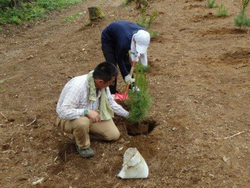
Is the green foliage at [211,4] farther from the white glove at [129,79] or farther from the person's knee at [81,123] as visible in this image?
the person's knee at [81,123]

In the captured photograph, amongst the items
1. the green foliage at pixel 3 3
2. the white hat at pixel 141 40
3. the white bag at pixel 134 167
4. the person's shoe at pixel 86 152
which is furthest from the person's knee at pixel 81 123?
the green foliage at pixel 3 3

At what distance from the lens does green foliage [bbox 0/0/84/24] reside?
31.7ft

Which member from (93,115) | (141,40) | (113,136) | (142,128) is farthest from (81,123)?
(141,40)

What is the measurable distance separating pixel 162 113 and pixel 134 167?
1176 mm

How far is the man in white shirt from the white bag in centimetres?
46

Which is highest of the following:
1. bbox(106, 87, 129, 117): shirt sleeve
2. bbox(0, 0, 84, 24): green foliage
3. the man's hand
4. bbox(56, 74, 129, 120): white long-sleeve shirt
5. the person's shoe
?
bbox(56, 74, 129, 120): white long-sleeve shirt

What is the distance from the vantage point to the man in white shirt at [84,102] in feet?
9.45

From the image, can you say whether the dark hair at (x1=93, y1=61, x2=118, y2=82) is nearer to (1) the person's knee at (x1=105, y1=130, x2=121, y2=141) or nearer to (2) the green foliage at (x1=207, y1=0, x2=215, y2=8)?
(1) the person's knee at (x1=105, y1=130, x2=121, y2=141)

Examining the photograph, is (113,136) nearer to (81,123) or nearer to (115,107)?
(115,107)

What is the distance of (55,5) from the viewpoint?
11742 mm

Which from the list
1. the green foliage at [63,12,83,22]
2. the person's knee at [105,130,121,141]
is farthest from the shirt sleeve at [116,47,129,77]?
the green foliage at [63,12,83,22]

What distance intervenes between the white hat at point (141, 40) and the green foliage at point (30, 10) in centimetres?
724

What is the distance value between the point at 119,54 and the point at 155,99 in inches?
34.0

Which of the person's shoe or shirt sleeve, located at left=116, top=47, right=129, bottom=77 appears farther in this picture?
shirt sleeve, located at left=116, top=47, right=129, bottom=77
